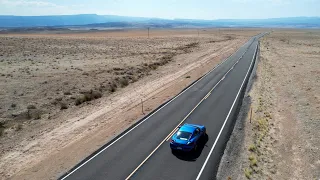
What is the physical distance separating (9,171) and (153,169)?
9065 mm

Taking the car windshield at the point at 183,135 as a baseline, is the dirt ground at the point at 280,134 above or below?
below

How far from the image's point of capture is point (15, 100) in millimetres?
31359

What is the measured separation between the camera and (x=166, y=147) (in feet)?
65.1

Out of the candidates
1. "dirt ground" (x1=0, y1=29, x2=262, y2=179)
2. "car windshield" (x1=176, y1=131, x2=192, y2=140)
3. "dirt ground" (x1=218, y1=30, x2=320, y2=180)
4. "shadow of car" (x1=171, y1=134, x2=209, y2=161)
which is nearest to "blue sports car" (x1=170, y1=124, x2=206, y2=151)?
"car windshield" (x1=176, y1=131, x2=192, y2=140)

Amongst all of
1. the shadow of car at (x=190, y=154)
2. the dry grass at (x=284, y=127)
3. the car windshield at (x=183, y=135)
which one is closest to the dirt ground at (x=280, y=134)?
the dry grass at (x=284, y=127)

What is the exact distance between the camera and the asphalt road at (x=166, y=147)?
16625 millimetres

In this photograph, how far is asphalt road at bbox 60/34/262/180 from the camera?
54.5 feet

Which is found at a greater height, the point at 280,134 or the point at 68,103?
the point at 68,103

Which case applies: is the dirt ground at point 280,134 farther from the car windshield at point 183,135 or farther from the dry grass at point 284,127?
the car windshield at point 183,135

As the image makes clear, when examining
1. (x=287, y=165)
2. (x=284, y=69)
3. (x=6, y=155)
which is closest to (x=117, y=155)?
(x=6, y=155)

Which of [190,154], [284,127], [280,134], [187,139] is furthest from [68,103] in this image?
[284,127]

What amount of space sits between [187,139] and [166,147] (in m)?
1.92

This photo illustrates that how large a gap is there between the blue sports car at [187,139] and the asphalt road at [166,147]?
2.02 feet

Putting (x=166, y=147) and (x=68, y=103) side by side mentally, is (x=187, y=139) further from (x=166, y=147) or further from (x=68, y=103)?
(x=68, y=103)
